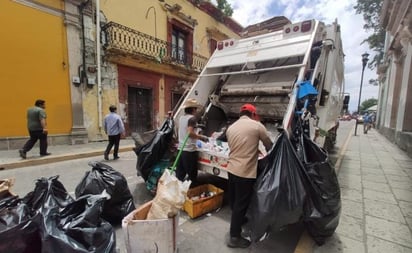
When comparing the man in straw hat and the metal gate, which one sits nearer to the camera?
the man in straw hat

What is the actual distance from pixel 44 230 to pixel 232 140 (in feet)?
5.83

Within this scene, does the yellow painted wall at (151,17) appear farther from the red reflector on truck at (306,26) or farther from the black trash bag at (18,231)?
the black trash bag at (18,231)

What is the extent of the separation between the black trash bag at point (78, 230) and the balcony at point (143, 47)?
7977 millimetres

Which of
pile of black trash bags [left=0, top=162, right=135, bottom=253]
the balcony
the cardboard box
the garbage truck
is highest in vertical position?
the balcony

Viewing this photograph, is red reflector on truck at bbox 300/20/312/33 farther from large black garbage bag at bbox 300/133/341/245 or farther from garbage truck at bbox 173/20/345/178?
large black garbage bag at bbox 300/133/341/245

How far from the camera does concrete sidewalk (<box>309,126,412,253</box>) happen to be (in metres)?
2.29

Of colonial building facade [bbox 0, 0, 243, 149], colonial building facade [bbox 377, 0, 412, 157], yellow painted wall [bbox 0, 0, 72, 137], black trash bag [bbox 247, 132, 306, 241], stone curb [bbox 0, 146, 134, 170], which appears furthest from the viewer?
colonial building facade [bbox 377, 0, 412, 157]

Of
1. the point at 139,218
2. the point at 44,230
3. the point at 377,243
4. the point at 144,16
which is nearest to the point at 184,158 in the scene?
the point at 139,218

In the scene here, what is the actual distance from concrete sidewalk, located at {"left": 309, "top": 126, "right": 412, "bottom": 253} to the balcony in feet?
27.8

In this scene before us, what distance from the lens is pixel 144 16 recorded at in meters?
9.79

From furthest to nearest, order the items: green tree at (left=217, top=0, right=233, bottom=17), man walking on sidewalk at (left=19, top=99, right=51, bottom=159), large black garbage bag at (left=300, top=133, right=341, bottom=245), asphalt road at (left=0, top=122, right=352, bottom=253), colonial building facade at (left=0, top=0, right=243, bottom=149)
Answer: green tree at (left=217, top=0, right=233, bottom=17)
colonial building facade at (left=0, top=0, right=243, bottom=149)
man walking on sidewalk at (left=19, top=99, right=51, bottom=159)
asphalt road at (left=0, top=122, right=352, bottom=253)
large black garbage bag at (left=300, top=133, right=341, bottom=245)

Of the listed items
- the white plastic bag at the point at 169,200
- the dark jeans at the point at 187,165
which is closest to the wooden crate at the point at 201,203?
the dark jeans at the point at 187,165

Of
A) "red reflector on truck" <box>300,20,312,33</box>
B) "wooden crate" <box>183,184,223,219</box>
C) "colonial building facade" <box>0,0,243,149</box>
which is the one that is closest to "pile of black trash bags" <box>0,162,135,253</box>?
"wooden crate" <box>183,184,223,219</box>

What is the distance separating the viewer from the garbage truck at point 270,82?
10.5 ft
